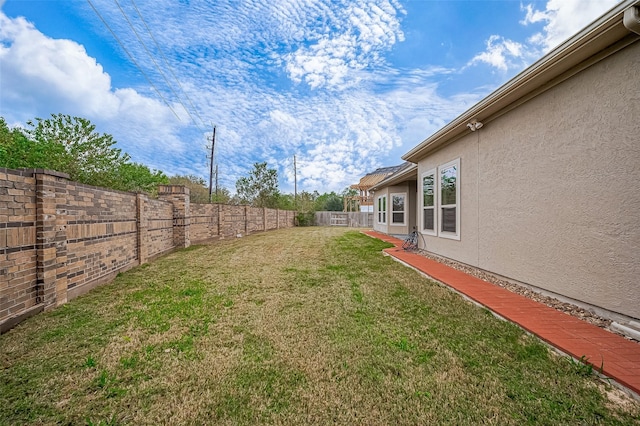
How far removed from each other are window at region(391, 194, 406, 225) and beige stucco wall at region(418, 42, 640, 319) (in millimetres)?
7548

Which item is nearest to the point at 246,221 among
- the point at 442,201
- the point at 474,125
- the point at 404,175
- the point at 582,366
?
the point at 404,175

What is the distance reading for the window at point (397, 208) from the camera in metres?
12.4

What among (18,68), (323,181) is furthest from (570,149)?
(323,181)

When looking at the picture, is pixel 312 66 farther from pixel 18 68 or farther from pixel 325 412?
pixel 325 412

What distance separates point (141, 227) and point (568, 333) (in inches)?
294

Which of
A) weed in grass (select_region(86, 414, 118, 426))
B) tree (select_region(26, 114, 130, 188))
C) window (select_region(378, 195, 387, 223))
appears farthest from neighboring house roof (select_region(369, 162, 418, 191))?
tree (select_region(26, 114, 130, 188))

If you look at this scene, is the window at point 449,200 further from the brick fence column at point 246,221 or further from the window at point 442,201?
the brick fence column at point 246,221

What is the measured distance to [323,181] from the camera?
37094mm

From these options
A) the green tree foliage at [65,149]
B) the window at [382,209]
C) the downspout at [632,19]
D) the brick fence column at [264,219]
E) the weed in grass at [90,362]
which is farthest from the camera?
the brick fence column at [264,219]

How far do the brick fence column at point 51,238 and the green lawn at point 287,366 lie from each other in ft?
1.00

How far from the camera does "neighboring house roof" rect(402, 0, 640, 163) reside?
2.49m

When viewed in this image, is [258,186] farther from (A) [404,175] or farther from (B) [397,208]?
(A) [404,175]

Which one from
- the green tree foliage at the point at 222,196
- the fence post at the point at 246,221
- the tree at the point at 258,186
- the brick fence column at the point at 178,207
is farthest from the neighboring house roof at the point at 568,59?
the green tree foliage at the point at 222,196

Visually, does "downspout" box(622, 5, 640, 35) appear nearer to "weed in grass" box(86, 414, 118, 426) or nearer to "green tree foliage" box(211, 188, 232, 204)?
"weed in grass" box(86, 414, 118, 426)
